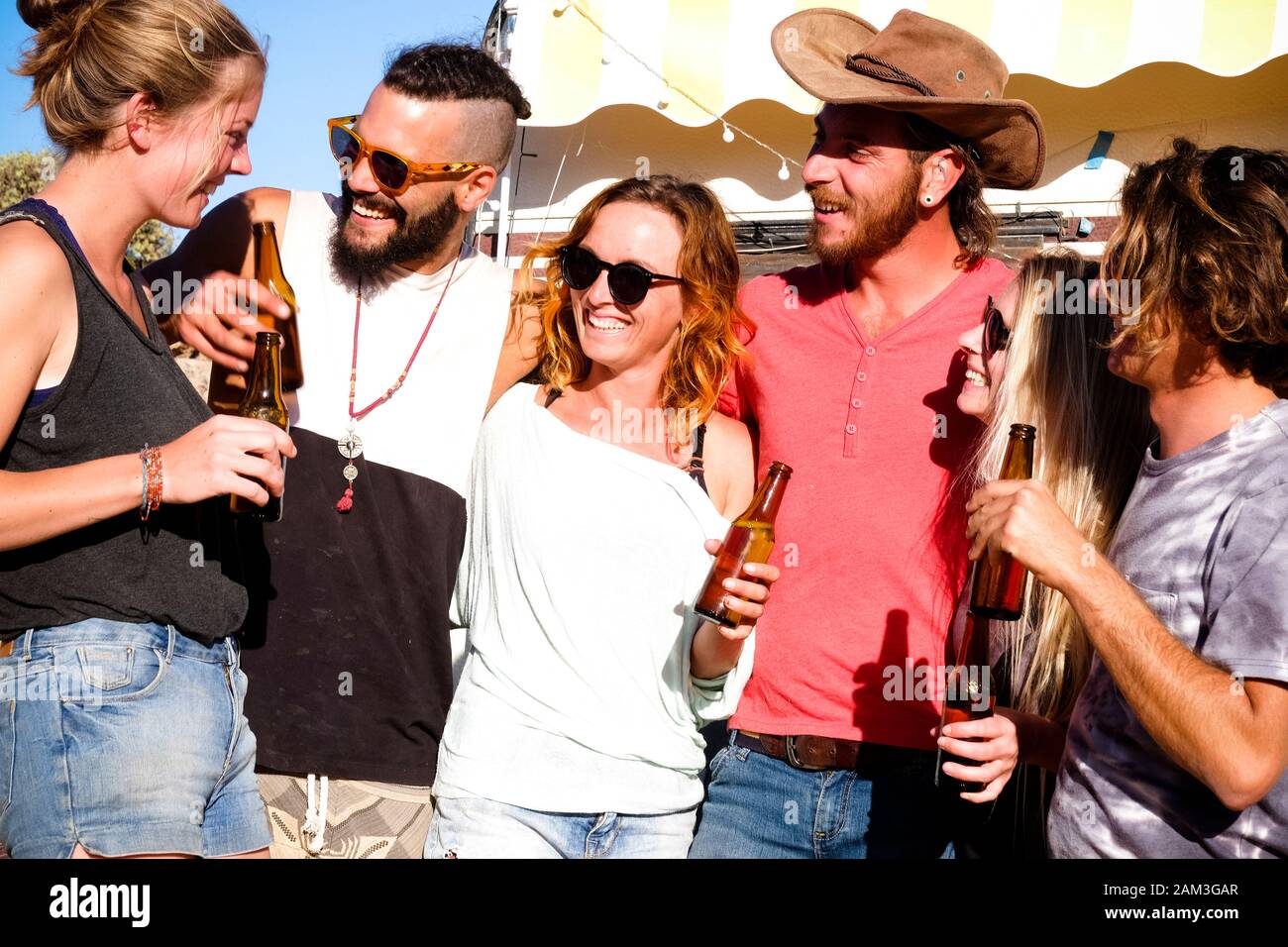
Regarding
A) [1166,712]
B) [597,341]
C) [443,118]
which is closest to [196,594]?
[597,341]

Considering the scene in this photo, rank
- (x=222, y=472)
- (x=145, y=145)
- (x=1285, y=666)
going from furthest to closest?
(x=145, y=145)
(x=222, y=472)
(x=1285, y=666)

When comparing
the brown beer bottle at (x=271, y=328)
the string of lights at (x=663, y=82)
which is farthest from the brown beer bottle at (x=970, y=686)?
the string of lights at (x=663, y=82)

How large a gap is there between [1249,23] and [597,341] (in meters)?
4.32

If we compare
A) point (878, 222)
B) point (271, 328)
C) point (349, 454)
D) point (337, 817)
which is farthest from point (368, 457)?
point (878, 222)

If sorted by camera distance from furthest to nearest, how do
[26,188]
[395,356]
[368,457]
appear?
[26,188] < [395,356] < [368,457]

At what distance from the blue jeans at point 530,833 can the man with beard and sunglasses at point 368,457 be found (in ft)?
1.04

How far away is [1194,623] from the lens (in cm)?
219

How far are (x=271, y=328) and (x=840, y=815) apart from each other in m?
1.89

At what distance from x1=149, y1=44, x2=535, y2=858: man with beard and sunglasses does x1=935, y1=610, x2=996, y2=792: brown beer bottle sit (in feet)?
4.22

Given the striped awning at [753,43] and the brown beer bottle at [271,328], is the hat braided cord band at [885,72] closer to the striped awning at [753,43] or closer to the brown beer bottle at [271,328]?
the brown beer bottle at [271,328]

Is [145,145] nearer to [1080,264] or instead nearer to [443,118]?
[443,118]

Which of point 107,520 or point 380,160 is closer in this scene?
point 107,520

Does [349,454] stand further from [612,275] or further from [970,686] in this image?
[970,686]
